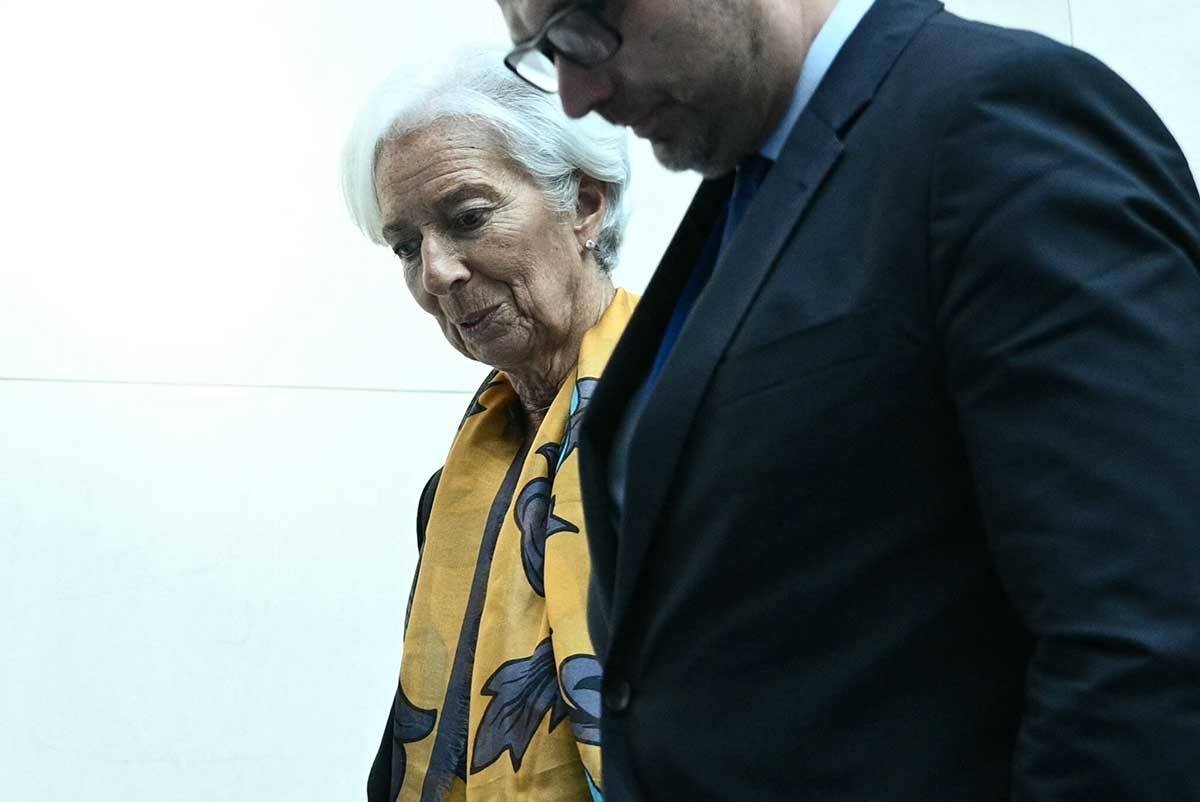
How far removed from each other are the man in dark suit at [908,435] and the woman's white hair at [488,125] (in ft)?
2.77

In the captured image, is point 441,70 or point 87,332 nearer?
point 441,70

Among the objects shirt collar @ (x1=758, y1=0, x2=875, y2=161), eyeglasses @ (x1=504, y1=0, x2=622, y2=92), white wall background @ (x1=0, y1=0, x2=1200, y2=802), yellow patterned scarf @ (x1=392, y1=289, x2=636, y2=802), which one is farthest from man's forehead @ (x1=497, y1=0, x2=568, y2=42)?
white wall background @ (x1=0, y1=0, x2=1200, y2=802)

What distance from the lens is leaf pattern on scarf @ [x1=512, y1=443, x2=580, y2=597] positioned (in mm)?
1673

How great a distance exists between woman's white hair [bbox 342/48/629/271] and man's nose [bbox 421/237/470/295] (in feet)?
0.33

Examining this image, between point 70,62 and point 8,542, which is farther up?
point 70,62

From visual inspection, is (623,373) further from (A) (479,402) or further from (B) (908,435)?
(A) (479,402)

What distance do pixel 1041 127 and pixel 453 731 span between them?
3.72 feet

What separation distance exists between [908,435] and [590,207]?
1.10 metres

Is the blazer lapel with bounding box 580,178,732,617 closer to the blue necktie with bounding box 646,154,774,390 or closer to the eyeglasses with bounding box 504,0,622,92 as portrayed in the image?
the blue necktie with bounding box 646,154,774,390

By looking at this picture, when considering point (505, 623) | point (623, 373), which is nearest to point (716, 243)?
point (623, 373)

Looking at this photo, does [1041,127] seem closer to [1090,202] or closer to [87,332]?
[1090,202]

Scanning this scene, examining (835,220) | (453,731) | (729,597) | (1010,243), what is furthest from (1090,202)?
(453,731)

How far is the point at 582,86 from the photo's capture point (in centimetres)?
98

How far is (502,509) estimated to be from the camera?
1.84m
